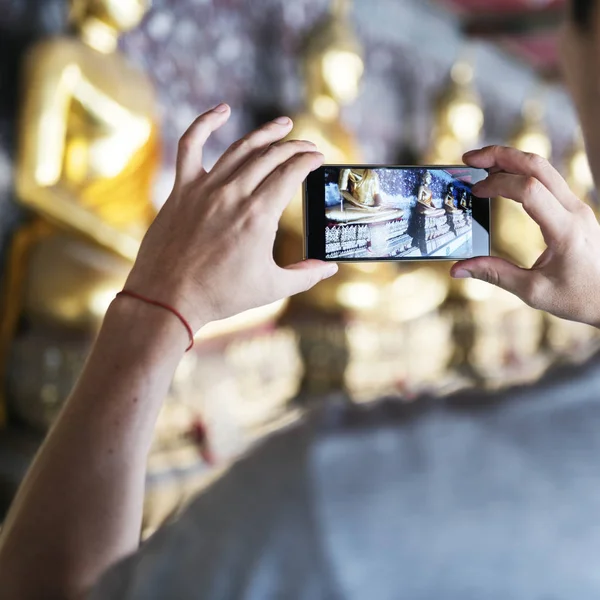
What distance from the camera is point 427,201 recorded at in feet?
1.68

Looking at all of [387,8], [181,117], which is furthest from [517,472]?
[387,8]

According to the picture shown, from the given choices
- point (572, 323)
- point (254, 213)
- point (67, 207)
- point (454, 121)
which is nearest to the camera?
point (254, 213)

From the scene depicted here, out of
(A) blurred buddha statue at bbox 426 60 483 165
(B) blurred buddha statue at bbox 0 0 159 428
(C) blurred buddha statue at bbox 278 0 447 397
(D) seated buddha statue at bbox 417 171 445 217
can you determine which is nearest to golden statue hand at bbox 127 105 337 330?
(D) seated buddha statue at bbox 417 171 445 217

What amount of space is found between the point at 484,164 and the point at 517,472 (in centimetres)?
24

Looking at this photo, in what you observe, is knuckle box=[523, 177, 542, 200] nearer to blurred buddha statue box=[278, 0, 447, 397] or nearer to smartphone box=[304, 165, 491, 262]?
smartphone box=[304, 165, 491, 262]

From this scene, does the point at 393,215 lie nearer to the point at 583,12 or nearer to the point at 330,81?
the point at 583,12

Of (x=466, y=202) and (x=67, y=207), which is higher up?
(x=67, y=207)

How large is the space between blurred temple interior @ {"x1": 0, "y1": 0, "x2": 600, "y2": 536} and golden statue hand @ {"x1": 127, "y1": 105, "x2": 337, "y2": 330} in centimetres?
13

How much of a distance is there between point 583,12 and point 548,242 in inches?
5.4

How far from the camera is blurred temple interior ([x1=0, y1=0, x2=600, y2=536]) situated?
1.65m

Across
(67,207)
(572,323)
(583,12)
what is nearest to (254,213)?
(583,12)

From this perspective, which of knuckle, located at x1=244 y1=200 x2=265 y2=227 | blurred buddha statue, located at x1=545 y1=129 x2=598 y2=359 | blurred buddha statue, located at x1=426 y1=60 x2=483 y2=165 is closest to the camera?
knuckle, located at x1=244 y1=200 x2=265 y2=227

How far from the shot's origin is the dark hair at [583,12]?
1.41ft

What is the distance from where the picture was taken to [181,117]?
2.33m
